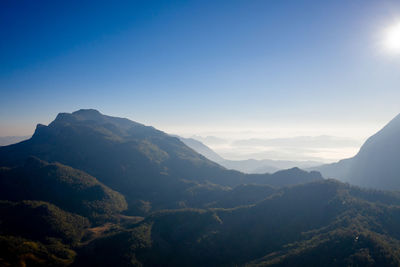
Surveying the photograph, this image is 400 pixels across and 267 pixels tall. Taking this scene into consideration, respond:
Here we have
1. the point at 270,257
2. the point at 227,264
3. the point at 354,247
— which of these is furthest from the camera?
the point at 227,264

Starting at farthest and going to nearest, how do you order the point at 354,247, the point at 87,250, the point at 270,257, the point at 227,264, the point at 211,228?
1. the point at 211,228
2. the point at 87,250
3. the point at 227,264
4. the point at 270,257
5. the point at 354,247

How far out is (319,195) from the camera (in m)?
199

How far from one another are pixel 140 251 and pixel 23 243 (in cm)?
7686

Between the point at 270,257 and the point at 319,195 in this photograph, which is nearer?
the point at 270,257

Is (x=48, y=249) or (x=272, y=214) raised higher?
(x=272, y=214)

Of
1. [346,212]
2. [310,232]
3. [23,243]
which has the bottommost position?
[23,243]

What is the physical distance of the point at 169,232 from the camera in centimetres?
18438

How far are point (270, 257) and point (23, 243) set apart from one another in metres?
160

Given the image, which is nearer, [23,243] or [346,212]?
[23,243]

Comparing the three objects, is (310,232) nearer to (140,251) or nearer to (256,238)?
(256,238)

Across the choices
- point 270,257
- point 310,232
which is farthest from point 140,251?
point 310,232

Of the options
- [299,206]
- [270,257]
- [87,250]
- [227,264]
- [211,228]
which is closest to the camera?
[270,257]

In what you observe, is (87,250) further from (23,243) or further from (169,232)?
(169,232)

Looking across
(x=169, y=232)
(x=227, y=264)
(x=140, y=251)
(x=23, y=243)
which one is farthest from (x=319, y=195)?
(x=23, y=243)
